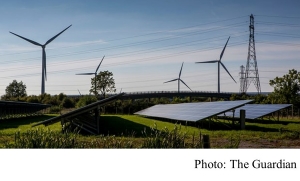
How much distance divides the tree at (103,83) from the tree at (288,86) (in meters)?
22.1

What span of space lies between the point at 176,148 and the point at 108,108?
36.1 metres

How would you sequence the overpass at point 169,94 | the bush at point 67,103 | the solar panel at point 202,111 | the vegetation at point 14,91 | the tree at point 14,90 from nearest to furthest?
the solar panel at point 202,111 < the bush at point 67,103 < the vegetation at point 14,91 < the tree at point 14,90 < the overpass at point 169,94

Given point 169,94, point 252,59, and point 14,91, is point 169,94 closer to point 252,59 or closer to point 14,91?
point 14,91

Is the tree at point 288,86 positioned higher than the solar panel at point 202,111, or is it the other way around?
the tree at point 288,86

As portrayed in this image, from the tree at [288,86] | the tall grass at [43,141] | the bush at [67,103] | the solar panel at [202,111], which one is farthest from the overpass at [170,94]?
the tall grass at [43,141]

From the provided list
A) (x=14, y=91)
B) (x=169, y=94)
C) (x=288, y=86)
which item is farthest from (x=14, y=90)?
(x=288, y=86)

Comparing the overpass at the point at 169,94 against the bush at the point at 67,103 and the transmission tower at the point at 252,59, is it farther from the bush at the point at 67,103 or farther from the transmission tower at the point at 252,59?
the transmission tower at the point at 252,59

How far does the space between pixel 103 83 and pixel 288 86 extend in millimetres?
25361

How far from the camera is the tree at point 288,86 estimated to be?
116 feet

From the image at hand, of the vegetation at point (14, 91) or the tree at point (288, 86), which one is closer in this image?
the tree at point (288, 86)

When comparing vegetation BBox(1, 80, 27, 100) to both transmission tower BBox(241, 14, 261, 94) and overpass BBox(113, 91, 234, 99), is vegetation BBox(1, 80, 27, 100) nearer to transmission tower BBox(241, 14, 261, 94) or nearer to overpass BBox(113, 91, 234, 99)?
overpass BBox(113, 91, 234, 99)
